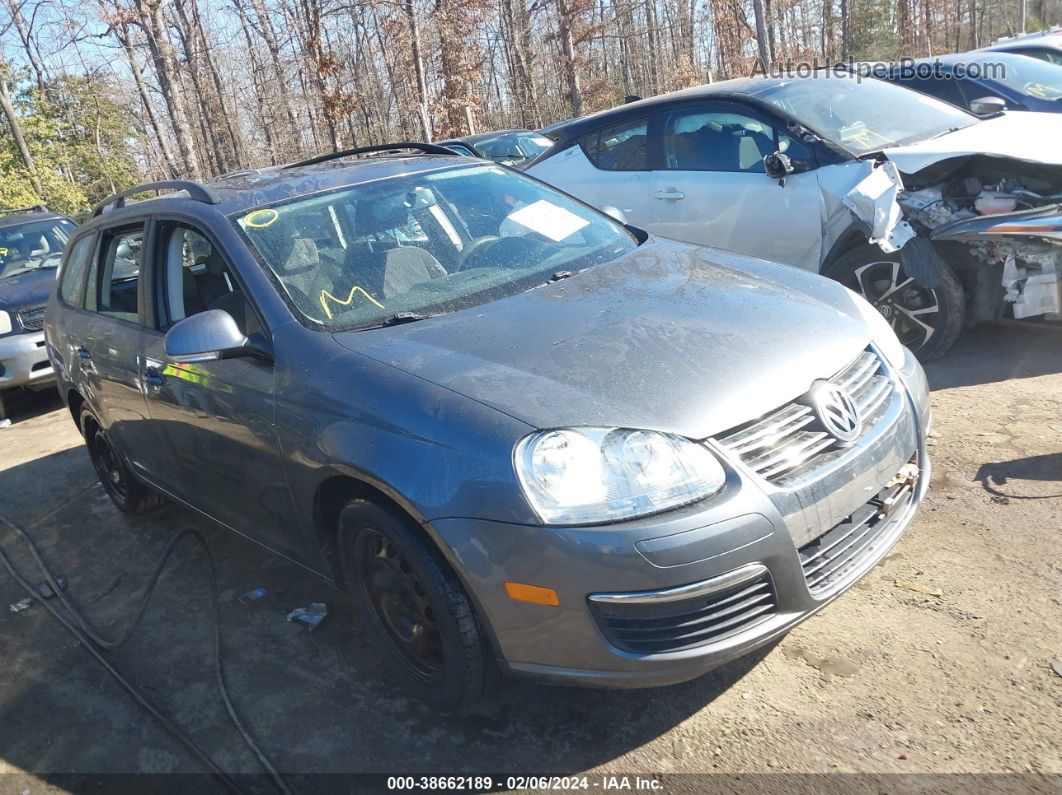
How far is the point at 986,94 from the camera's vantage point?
8055 mm

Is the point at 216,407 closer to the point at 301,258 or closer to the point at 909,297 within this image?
the point at 301,258

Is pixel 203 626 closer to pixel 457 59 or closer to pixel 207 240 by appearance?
pixel 207 240

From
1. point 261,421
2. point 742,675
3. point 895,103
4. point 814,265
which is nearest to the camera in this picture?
point 742,675

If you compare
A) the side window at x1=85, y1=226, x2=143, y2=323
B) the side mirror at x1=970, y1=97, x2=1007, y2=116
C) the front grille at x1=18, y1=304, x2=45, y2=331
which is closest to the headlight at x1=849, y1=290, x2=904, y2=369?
the side window at x1=85, y1=226, x2=143, y2=323

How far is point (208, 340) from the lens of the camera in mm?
3082

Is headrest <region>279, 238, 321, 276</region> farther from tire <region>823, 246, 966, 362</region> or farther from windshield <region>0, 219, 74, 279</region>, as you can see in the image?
windshield <region>0, 219, 74, 279</region>

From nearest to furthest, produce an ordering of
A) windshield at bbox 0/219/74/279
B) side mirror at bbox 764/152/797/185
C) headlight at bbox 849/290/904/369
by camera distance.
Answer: headlight at bbox 849/290/904/369 < side mirror at bbox 764/152/797/185 < windshield at bbox 0/219/74/279

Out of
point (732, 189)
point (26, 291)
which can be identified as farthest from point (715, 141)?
point (26, 291)

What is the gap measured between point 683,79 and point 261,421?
2835 centimetres

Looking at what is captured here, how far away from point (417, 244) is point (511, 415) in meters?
1.35

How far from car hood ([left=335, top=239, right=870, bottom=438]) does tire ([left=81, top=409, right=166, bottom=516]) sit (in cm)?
248

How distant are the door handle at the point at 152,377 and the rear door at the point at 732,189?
362 centimetres

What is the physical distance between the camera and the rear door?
543cm

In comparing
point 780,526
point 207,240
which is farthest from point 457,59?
point 780,526
